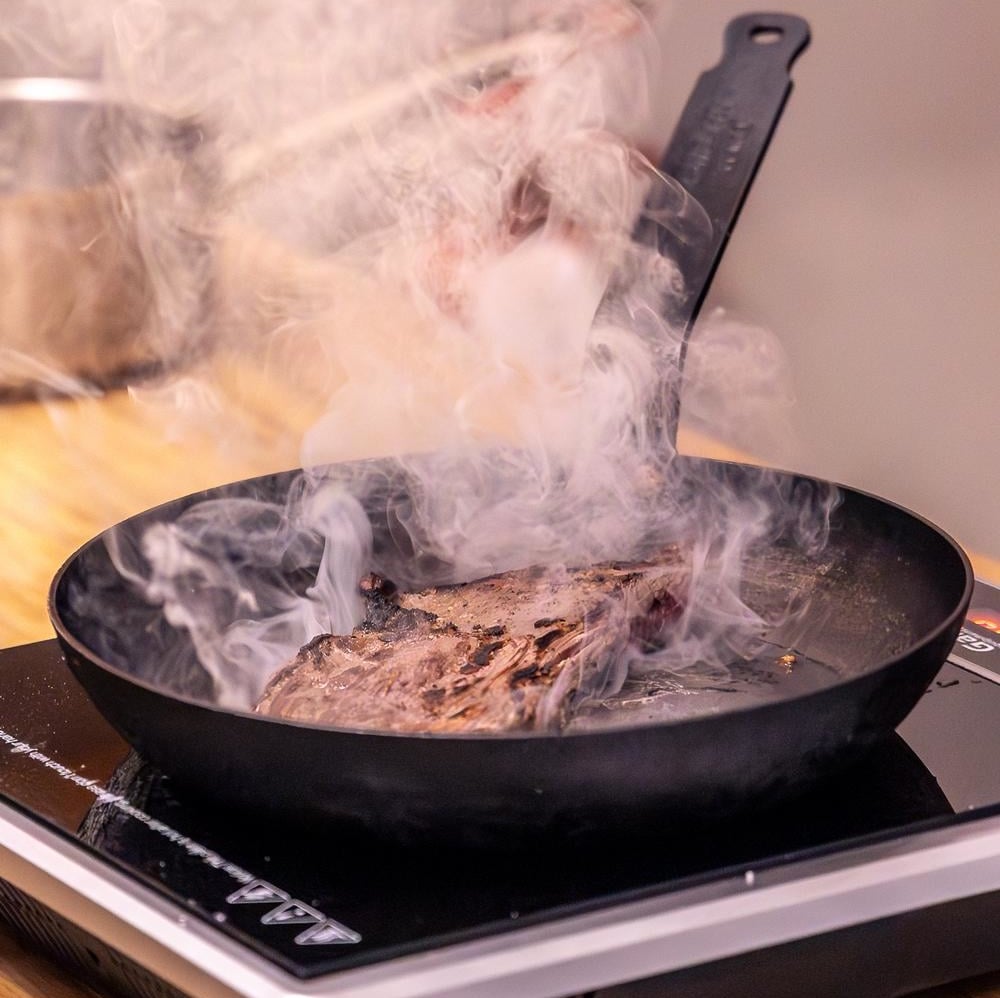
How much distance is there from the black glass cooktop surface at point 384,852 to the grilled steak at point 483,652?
0.27 feet

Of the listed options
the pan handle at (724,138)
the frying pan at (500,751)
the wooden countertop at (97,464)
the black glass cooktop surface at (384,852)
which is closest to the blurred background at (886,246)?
A: the wooden countertop at (97,464)

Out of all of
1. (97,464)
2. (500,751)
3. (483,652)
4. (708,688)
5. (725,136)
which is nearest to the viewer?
(500,751)

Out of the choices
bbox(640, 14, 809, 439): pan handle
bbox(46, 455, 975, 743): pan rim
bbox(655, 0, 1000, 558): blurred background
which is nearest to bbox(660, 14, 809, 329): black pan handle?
bbox(640, 14, 809, 439): pan handle

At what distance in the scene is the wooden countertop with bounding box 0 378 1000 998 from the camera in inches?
58.9

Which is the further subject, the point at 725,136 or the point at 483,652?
the point at 725,136

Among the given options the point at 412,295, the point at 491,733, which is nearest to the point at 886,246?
the point at 412,295

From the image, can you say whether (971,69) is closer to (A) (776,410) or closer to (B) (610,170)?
(B) (610,170)

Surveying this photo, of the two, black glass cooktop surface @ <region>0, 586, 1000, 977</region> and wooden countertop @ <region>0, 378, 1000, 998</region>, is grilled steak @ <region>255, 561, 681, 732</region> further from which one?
wooden countertop @ <region>0, 378, 1000, 998</region>

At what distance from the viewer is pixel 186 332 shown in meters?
1.97

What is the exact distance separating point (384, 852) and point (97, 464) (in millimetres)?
1030

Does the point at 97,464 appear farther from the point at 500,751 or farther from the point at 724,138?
the point at 500,751

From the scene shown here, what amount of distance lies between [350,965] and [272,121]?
1357 millimetres

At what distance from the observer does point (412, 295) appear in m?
1.57

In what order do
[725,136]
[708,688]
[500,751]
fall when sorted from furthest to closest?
[725,136] < [708,688] < [500,751]
